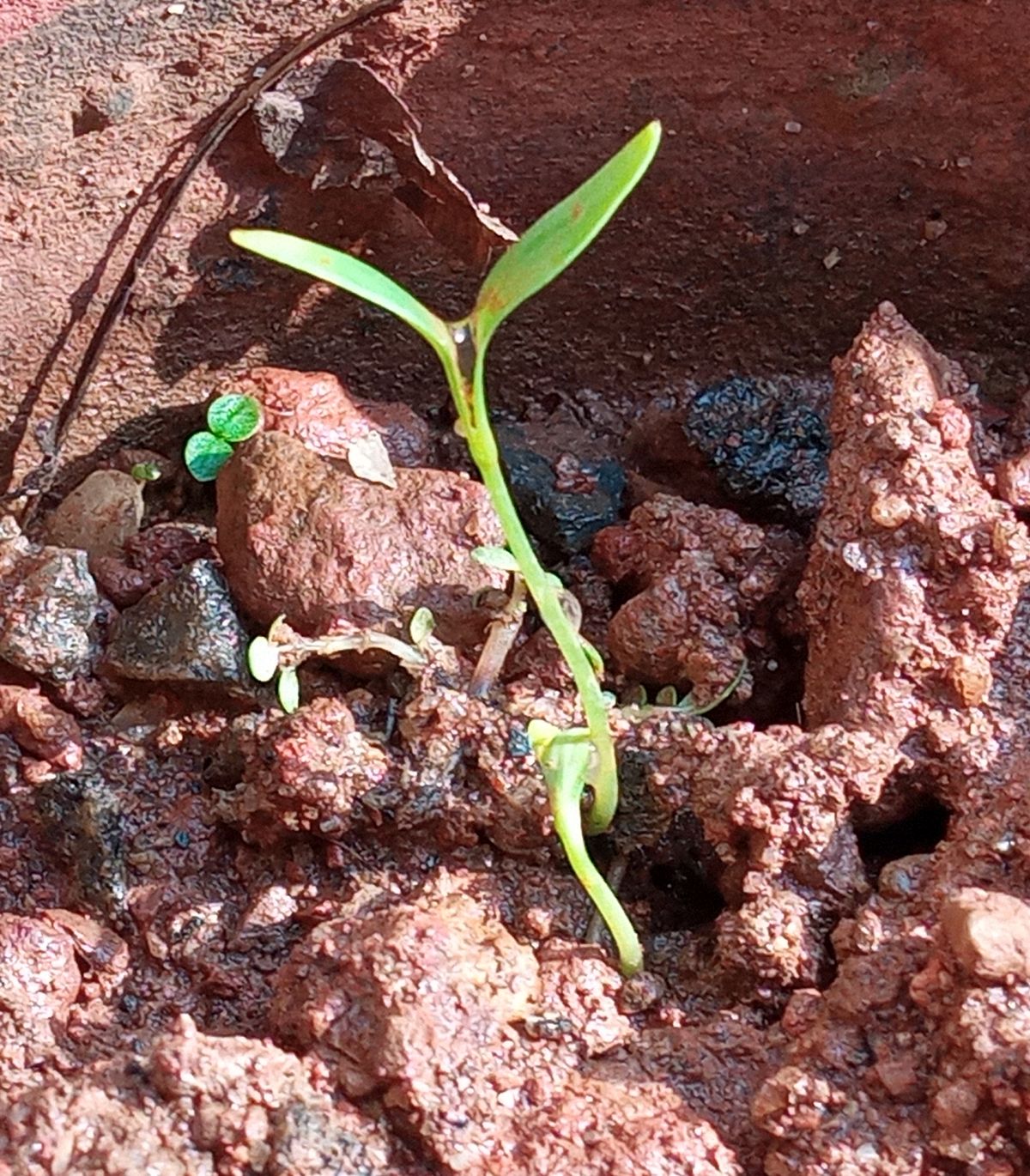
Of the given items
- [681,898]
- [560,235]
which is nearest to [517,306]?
[560,235]

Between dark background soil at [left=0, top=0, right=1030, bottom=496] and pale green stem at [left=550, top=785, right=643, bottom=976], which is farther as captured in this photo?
dark background soil at [left=0, top=0, right=1030, bottom=496]

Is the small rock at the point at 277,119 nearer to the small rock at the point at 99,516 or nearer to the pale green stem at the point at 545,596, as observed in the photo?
the small rock at the point at 99,516

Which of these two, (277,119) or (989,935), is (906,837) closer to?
(989,935)

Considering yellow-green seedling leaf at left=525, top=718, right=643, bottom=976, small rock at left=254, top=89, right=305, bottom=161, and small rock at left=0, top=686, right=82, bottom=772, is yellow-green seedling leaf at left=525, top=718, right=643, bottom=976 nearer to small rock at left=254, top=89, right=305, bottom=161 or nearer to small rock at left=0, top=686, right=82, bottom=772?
small rock at left=0, top=686, right=82, bottom=772

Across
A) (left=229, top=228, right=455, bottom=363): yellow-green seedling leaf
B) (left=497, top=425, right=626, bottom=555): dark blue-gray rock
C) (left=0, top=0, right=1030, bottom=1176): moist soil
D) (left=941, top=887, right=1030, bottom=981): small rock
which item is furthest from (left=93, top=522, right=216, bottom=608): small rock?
(left=941, top=887, right=1030, bottom=981): small rock

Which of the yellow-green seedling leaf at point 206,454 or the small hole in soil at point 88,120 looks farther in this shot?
the yellow-green seedling leaf at point 206,454

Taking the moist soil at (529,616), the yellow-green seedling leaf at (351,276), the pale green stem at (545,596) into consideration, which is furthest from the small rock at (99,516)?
the yellow-green seedling leaf at (351,276)
